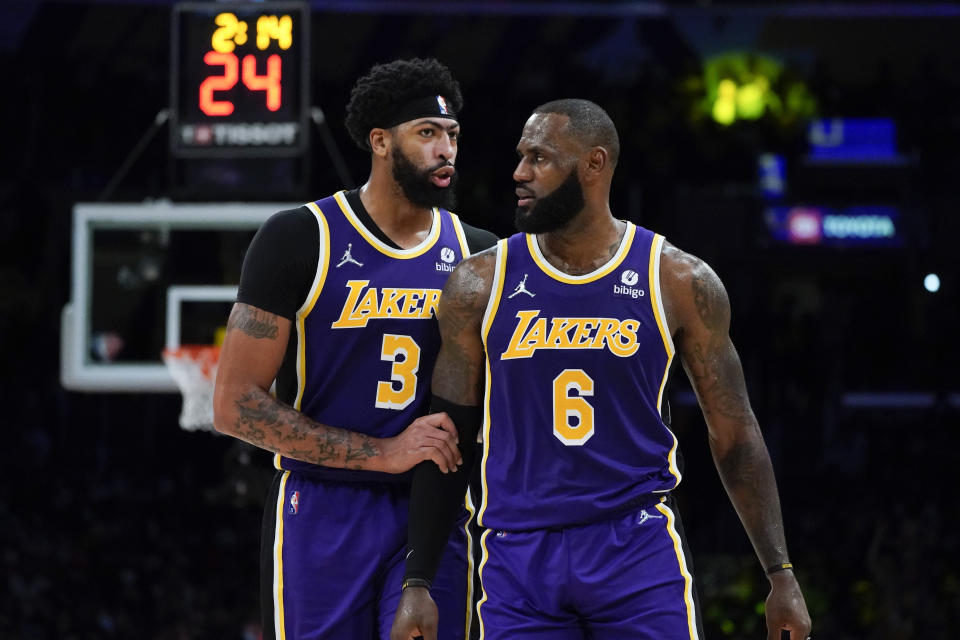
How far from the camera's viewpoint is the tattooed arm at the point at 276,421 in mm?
3674

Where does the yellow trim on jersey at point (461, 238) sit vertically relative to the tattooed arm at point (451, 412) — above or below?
above

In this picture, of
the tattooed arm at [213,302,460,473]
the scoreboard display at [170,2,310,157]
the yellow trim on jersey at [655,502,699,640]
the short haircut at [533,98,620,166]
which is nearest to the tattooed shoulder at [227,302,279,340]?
the tattooed arm at [213,302,460,473]

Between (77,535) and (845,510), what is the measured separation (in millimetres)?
6863

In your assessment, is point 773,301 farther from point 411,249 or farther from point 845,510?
→ point 411,249

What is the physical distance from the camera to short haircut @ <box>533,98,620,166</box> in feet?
12.1

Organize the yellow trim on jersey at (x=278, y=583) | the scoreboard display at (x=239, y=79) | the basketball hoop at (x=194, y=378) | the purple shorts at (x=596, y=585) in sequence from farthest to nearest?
the basketball hoop at (x=194, y=378), the scoreboard display at (x=239, y=79), the yellow trim on jersey at (x=278, y=583), the purple shorts at (x=596, y=585)

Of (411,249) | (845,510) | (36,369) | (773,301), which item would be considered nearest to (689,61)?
(773,301)

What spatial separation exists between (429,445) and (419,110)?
105 centimetres

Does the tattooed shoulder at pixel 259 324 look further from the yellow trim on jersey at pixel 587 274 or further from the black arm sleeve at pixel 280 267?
the yellow trim on jersey at pixel 587 274

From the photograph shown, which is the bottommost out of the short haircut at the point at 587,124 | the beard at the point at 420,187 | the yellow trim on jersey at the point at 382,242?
the yellow trim on jersey at the point at 382,242

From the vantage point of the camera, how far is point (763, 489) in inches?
144

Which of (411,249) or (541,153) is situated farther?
(411,249)

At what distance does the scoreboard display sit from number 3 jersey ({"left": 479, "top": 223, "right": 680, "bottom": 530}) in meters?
3.95

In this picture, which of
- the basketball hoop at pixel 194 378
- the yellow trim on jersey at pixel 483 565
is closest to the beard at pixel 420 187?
the yellow trim on jersey at pixel 483 565
